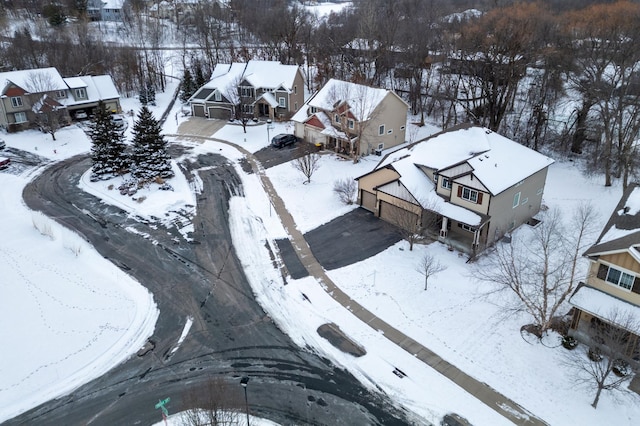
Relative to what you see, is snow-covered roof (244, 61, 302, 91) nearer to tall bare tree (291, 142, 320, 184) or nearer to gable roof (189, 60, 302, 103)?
gable roof (189, 60, 302, 103)

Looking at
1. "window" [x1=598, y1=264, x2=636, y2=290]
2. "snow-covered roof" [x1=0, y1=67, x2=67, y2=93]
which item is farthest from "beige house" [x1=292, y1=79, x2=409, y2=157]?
"snow-covered roof" [x1=0, y1=67, x2=67, y2=93]

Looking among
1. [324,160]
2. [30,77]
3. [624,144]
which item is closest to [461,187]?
[324,160]

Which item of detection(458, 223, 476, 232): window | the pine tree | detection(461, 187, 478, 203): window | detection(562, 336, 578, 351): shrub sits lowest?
detection(562, 336, 578, 351): shrub

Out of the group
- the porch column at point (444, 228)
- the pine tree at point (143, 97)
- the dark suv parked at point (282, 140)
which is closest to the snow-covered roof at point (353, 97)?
the dark suv parked at point (282, 140)

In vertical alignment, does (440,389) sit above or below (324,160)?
below

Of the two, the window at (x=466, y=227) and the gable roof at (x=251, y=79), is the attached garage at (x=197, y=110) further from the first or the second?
the window at (x=466, y=227)

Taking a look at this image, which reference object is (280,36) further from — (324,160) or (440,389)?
(440,389)
